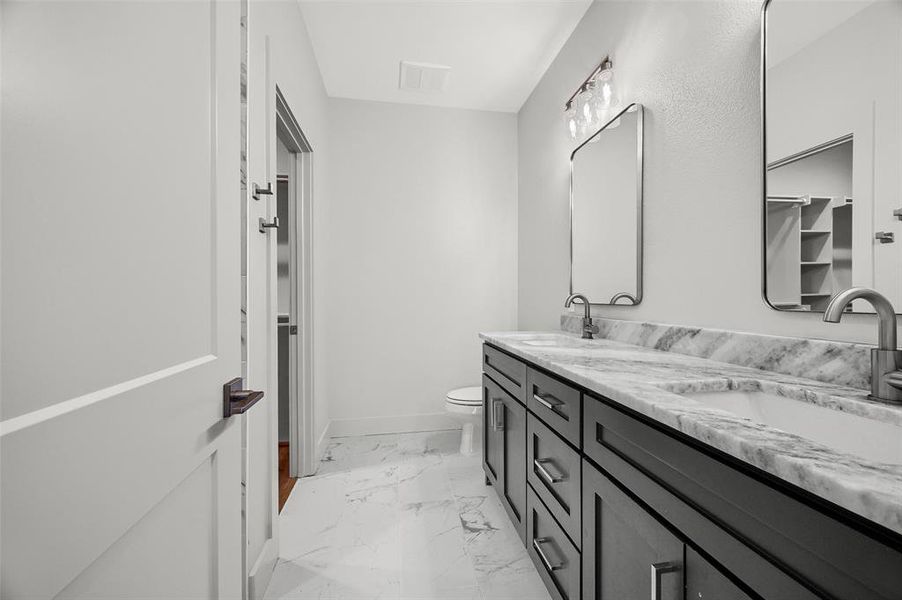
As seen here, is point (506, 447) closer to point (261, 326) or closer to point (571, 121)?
point (261, 326)

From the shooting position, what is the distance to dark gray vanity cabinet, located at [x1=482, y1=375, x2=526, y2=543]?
155cm

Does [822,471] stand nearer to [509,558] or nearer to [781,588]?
[781,588]

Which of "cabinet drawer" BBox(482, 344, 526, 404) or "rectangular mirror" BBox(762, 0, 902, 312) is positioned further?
"cabinet drawer" BBox(482, 344, 526, 404)

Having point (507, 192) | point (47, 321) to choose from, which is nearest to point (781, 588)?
point (47, 321)

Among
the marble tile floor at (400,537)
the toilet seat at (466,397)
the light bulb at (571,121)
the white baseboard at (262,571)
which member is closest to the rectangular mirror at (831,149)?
the light bulb at (571,121)

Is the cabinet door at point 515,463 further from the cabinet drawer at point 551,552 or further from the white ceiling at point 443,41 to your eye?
the white ceiling at point 443,41


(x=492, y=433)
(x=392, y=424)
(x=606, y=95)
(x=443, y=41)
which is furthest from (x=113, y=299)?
(x=392, y=424)

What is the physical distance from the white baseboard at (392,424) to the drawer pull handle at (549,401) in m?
1.66

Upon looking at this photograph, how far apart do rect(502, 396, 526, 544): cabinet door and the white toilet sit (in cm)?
71

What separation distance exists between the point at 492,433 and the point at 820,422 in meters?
1.38

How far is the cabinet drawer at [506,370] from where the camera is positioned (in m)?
1.56

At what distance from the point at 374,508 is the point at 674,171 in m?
2.04

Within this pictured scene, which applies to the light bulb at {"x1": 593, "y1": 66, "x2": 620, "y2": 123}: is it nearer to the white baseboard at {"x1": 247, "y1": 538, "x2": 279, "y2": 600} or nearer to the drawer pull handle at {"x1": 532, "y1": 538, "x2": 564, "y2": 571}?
the drawer pull handle at {"x1": 532, "y1": 538, "x2": 564, "y2": 571}

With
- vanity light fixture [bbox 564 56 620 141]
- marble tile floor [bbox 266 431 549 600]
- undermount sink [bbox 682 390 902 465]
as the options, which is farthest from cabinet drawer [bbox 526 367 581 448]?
vanity light fixture [bbox 564 56 620 141]
